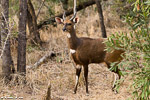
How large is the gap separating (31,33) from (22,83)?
4.53 metres

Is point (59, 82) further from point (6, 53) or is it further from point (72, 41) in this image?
point (6, 53)

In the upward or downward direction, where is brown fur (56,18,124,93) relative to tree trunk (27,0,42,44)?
downward

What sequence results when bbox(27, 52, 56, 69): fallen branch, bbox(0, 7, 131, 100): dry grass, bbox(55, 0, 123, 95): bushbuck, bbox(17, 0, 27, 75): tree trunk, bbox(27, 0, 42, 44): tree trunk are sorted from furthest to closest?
1. bbox(27, 0, 42, 44): tree trunk
2. bbox(27, 52, 56, 69): fallen branch
3. bbox(17, 0, 27, 75): tree trunk
4. bbox(55, 0, 123, 95): bushbuck
5. bbox(0, 7, 131, 100): dry grass

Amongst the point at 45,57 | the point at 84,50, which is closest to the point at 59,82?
the point at 84,50

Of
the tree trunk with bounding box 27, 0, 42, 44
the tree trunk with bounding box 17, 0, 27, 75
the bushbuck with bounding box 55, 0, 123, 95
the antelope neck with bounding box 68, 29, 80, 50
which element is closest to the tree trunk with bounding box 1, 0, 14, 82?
the tree trunk with bounding box 17, 0, 27, 75

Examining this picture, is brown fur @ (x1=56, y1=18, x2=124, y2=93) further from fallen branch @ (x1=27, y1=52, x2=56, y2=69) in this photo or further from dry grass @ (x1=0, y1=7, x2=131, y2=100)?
fallen branch @ (x1=27, y1=52, x2=56, y2=69)

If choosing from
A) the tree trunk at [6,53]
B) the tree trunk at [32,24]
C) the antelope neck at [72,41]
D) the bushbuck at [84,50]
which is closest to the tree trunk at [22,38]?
the tree trunk at [6,53]

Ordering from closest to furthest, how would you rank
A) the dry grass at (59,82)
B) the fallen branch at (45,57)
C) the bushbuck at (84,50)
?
the dry grass at (59,82)
the bushbuck at (84,50)
the fallen branch at (45,57)

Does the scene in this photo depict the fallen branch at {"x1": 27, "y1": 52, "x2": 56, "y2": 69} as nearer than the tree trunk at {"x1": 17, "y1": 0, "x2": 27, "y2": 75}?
No

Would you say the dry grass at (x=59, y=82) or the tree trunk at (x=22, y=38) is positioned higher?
the tree trunk at (x=22, y=38)

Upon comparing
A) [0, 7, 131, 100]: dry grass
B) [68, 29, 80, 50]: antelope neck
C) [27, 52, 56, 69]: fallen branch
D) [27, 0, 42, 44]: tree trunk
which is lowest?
[0, 7, 131, 100]: dry grass

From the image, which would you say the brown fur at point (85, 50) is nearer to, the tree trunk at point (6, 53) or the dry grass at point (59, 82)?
the dry grass at point (59, 82)

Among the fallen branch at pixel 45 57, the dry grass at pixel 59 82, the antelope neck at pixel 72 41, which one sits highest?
the antelope neck at pixel 72 41

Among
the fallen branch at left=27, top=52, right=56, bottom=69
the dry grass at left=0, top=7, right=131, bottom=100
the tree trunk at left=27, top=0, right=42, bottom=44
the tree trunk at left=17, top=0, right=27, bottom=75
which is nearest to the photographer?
the dry grass at left=0, top=7, right=131, bottom=100
